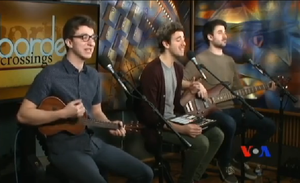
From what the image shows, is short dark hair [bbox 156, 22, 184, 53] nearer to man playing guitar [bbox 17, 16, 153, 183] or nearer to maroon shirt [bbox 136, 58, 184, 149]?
maroon shirt [bbox 136, 58, 184, 149]

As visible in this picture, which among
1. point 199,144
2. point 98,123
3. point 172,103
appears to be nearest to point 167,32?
point 172,103

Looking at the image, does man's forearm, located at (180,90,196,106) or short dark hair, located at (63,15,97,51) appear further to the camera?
man's forearm, located at (180,90,196,106)

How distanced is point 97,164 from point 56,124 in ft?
1.16

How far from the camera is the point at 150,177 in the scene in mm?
2684

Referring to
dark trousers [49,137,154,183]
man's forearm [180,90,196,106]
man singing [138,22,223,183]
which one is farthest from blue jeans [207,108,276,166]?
dark trousers [49,137,154,183]

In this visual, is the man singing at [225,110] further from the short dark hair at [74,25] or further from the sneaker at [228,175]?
the short dark hair at [74,25]

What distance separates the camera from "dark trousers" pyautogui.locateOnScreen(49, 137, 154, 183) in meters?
2.47

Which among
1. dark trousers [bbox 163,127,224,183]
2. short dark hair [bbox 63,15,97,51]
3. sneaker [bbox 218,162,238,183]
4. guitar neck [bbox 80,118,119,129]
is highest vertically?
short dark hair [bbox 63,15,97,51]

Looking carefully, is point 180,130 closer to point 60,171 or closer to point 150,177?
point 150,177

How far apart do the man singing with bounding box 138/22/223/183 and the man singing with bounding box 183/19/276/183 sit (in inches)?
7.5

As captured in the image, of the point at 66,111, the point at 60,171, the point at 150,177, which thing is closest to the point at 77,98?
the point at 66,111

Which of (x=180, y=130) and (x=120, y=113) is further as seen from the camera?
(x=120, y=113)

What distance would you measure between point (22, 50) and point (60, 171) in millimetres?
964

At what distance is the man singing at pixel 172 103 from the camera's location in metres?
3.25
